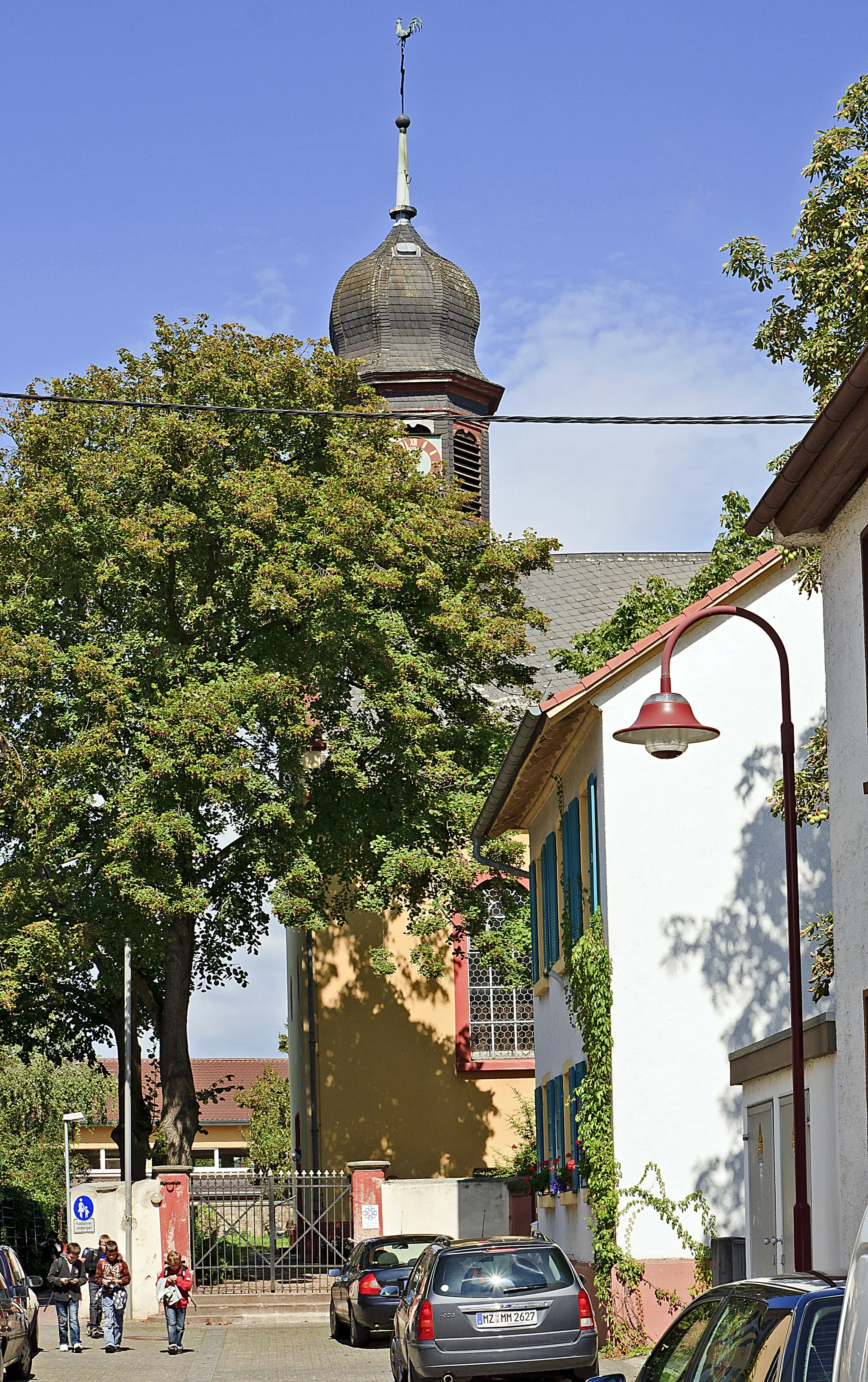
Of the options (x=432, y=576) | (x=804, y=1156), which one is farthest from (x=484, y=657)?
(x=804, y=1156)

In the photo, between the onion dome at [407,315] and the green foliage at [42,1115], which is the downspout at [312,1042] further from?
A: the green foliage at [42,1115]

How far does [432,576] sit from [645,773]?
447 inches

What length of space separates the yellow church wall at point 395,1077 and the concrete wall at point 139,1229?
21.8 feet

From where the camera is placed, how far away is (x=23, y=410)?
3081 centimetres

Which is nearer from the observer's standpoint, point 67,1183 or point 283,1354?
point 283,1354

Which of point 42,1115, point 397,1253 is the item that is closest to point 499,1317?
point 397,1253

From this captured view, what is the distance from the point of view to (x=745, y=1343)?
678 centimetres

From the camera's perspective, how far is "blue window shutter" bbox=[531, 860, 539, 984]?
2634cm

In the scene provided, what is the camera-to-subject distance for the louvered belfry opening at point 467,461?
43.4 metres

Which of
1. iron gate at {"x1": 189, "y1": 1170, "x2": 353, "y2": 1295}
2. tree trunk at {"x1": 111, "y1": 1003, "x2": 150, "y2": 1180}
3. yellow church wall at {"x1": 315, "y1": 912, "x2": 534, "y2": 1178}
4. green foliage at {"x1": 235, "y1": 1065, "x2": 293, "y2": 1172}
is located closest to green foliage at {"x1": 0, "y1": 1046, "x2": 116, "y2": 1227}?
green foliage at {"x1": 235, "y1": 1065, "x2": 293, "y2": 1172}

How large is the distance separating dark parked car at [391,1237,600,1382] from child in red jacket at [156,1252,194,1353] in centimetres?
818

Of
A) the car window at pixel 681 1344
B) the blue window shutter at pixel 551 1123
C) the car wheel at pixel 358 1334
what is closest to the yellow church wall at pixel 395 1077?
the blue window shutter at pixel 551 1123

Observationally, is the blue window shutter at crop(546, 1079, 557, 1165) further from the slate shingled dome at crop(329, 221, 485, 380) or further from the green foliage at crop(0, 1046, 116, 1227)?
the green foliage at crop(0, 1046, 116, 1227)

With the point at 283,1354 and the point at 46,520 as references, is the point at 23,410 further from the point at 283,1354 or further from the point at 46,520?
the point at 283,1354
